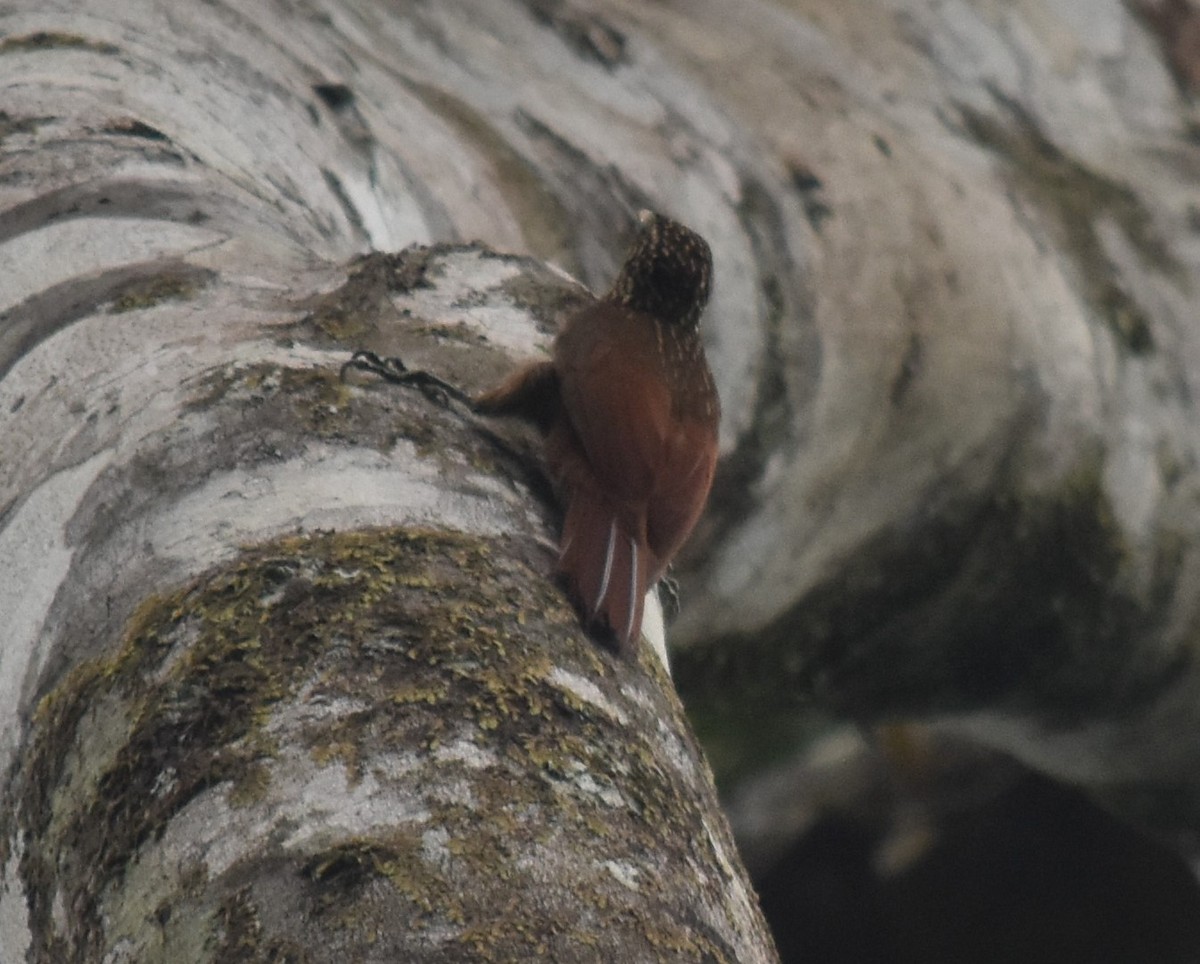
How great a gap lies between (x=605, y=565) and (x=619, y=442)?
0.43 m

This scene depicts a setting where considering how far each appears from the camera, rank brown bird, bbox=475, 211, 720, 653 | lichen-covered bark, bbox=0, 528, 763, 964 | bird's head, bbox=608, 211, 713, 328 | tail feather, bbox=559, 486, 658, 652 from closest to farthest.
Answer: lichen-covered bark, bbox=0, 528, 763, 964 → tail feather, bbox=559, 486, 658, 652 → brown bird, bbox=475, 211, 720, 653 → bird's head, bbox=608, 211, 713, 328

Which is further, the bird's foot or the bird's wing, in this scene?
the bird's foot

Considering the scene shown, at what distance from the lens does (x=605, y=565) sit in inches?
62.4

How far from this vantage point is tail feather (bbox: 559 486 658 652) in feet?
4.87

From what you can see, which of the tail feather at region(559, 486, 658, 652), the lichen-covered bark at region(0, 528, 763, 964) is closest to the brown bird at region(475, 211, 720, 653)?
the tail feather at region(559, 486, 658, 652)

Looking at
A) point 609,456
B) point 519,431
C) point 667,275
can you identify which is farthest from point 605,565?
point 667,275

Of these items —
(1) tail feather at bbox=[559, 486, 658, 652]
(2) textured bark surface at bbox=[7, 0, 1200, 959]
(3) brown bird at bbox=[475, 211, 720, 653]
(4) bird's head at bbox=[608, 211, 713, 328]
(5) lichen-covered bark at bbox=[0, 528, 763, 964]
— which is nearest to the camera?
(5) lichen-covered bark at bbox=[0, 528, 763, 964]

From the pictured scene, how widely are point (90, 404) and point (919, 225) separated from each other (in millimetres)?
2564

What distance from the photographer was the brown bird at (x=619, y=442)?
62.4 inches

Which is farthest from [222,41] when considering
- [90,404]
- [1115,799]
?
[1115,799]

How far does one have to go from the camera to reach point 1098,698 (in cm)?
460

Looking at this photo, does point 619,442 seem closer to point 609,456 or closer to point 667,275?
point 609,456

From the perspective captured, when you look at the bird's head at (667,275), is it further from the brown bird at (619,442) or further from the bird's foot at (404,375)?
the bird's foot at (404,375)

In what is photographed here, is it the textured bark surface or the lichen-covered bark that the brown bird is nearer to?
the textured bark surface
